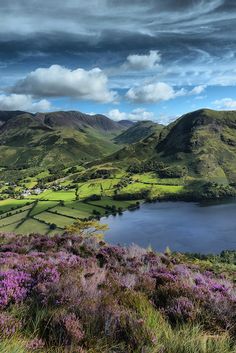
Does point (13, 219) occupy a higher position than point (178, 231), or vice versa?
point (13, 219)

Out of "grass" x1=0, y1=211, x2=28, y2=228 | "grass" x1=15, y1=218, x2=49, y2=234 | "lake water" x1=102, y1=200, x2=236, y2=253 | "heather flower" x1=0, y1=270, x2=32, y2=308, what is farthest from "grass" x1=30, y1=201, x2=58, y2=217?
"heather flower" x1=0, y1=270, x2=32, y2=308

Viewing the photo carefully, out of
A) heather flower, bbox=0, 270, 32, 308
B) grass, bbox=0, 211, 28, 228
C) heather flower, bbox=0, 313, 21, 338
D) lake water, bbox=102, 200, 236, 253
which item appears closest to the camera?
heather flower, bbox=0, 313, 21, 338

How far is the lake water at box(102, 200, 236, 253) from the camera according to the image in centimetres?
13500

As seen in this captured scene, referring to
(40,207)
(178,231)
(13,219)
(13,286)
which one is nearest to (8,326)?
(13,286)

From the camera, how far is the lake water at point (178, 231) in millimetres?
135000

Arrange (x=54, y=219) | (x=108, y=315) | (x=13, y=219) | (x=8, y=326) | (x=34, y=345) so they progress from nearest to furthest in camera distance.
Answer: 1. (x=34, y=345)
2. (x=8, y=326)
3. (x=108, y=315)
4. (x=54, y=219)
5. (x=13, y=219)

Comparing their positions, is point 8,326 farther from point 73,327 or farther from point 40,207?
point 40,207

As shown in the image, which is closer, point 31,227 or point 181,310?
point 181,310

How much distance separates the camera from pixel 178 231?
161m

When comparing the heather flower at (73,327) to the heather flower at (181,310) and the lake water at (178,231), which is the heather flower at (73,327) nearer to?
the heather flower at (181,310)

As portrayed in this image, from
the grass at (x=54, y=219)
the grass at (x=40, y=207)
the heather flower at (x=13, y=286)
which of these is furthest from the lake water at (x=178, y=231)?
the heather flower at (x=13, y=286)

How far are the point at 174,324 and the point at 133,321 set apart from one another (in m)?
1.61

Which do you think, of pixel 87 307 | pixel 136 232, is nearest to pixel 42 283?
pixel 87 307

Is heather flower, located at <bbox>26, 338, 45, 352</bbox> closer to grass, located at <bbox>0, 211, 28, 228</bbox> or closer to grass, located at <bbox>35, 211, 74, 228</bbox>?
grass, located at <bbox>35, 211, 74, 228</bbox>
